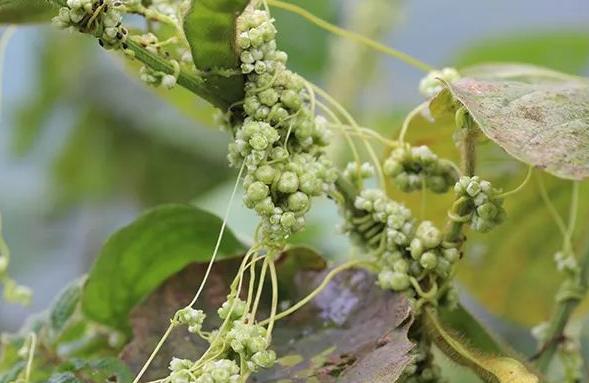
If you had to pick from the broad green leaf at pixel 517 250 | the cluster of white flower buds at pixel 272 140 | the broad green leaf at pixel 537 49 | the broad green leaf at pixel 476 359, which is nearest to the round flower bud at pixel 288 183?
the cluster of white flower buds at pixel 272 140

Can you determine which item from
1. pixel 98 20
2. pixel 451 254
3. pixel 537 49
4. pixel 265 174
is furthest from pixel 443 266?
pixel 537 49

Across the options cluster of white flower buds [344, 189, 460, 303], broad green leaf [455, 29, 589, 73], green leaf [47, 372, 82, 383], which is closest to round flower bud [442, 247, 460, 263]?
cluster of white flower buds [344, 189, 460, 303]

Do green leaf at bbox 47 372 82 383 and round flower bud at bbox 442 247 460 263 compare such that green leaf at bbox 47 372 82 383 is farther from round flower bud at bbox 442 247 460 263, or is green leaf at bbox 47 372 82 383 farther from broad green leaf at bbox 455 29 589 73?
broad green leaf at bbox 455 29 589 73

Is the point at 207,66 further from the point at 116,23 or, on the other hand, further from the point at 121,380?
the point at 121,380

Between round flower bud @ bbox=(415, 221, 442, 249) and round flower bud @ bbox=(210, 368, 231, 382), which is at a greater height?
round flower bud @ bbox=(415, 221, 442, 249)

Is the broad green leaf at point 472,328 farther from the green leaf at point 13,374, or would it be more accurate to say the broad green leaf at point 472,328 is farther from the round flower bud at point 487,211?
the green leaf at point 13,374

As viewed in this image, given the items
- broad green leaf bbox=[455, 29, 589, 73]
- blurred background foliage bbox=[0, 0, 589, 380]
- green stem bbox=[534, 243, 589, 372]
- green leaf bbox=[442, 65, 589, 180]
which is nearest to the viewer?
green leaf bbox=[442, 65, 589, 180]
